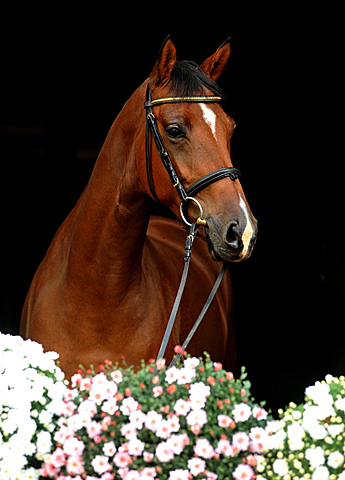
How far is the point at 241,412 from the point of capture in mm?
1681

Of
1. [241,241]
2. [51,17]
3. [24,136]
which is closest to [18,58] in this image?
[51,17]

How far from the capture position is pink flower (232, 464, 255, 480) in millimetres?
1586

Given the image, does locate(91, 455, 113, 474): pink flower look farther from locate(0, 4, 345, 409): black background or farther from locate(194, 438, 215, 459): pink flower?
locate(0, 4, 345, 409): black background

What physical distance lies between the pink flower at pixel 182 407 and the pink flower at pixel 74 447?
0.94 feet

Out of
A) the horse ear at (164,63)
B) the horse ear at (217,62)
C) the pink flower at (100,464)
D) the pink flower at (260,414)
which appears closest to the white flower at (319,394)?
the pink flower at (260,414)

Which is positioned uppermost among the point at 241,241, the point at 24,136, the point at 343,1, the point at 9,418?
the point at 24,136

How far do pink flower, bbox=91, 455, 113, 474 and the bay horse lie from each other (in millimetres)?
922

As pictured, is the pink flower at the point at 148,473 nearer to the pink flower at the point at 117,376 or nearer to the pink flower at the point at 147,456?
the pink flower at the point at 147,456

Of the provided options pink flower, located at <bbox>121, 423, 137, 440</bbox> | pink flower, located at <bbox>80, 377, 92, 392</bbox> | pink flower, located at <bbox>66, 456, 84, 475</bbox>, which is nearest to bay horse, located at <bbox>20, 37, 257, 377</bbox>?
pink flower, located at <bbox>80, 377, 92, 392</bbox>

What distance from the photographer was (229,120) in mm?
2598

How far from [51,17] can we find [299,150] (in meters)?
3.20

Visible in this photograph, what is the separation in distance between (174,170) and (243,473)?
1283 mm

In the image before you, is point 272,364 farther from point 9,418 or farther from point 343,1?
point 9,418

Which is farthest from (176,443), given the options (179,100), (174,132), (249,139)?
(249,139)
